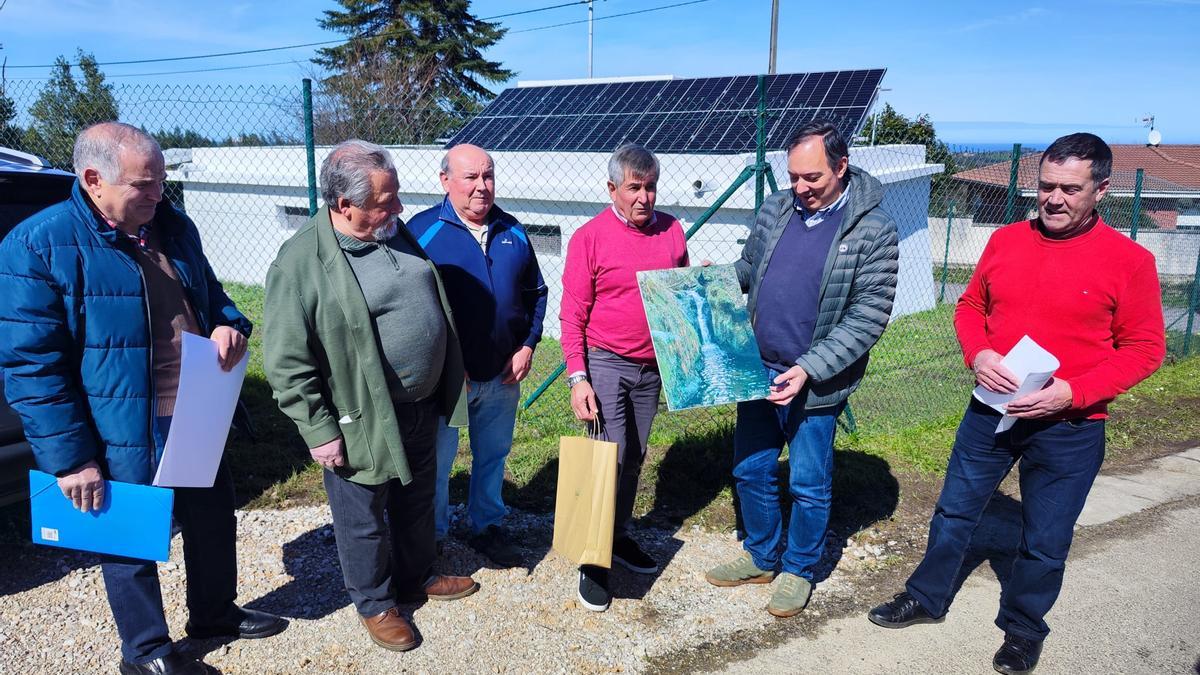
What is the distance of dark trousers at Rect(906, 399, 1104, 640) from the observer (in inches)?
121

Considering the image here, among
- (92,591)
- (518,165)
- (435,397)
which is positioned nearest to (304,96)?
(435,397)

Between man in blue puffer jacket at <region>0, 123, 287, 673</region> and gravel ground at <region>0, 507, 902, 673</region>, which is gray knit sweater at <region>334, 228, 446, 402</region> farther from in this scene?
gravel ground at <region>0, 507, 902, 673</region>

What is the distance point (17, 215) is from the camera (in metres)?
3.62

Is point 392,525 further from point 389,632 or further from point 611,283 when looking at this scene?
point 611,283

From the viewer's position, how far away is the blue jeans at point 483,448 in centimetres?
369

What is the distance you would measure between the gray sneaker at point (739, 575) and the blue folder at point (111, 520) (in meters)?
2.36

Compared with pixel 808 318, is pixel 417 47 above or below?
above

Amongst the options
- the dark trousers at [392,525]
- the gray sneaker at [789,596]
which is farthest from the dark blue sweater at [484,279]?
the gray sneaker at [789,596]

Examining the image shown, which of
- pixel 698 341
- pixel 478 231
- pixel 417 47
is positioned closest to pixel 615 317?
pixel 698 341

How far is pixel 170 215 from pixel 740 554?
3.05 metres

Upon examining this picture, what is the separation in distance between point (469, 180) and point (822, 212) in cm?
146

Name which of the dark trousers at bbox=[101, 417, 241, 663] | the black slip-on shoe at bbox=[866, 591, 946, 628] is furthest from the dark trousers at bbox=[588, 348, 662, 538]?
the dark trousers at bbox=[101, 417, 241, 663]

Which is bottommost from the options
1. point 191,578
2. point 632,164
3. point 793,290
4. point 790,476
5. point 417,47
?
point 191,578

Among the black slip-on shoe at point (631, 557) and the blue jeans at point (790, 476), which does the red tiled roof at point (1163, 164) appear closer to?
the blue jeans at point (790, 476)
